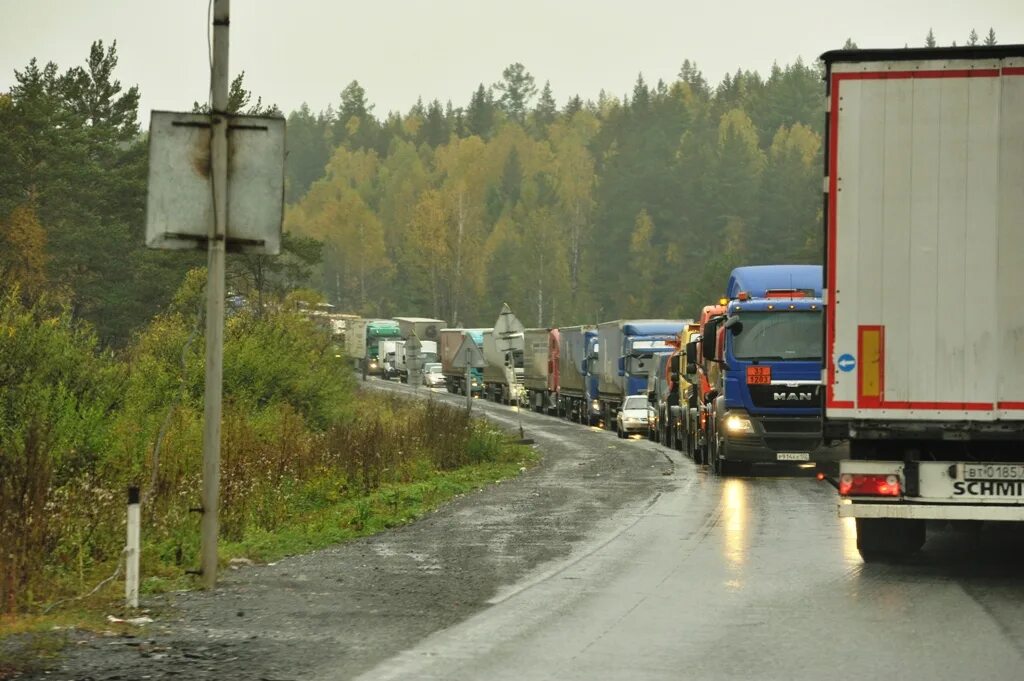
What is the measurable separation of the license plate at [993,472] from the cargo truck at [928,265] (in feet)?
0.04

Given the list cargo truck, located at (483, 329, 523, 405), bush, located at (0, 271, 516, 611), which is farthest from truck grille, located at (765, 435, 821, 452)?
cargo truck, located at (483, 329, 523, 405)

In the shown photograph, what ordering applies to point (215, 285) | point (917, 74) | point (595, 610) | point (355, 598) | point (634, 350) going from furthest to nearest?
point (634, 350)
point (917, 74)
point (215, 285)
point (355, 598)
point (595, 610)

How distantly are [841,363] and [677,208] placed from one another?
115 metres

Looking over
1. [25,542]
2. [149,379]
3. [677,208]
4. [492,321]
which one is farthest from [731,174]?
[25,542]

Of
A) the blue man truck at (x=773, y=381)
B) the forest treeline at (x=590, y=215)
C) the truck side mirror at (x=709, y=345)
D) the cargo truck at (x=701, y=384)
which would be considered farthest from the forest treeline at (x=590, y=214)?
the truck side mirror at (x=709, y=345)

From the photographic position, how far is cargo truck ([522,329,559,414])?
2768 inches

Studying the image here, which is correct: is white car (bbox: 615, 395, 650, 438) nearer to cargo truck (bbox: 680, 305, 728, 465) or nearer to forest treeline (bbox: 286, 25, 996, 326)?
cargo truck (bbox: 680, 305, 728, 465)

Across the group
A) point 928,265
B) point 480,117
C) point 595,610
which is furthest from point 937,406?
point 480,117

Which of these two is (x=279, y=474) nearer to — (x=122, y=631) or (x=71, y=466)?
(x=71, y=466)

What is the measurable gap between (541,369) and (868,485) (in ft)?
200

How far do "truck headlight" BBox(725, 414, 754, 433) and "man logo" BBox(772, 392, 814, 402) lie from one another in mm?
619

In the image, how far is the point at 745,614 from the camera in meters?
11.4

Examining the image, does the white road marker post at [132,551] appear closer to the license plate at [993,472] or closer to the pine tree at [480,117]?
the license plate at [993,472]

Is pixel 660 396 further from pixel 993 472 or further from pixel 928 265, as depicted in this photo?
pixel 928 265
